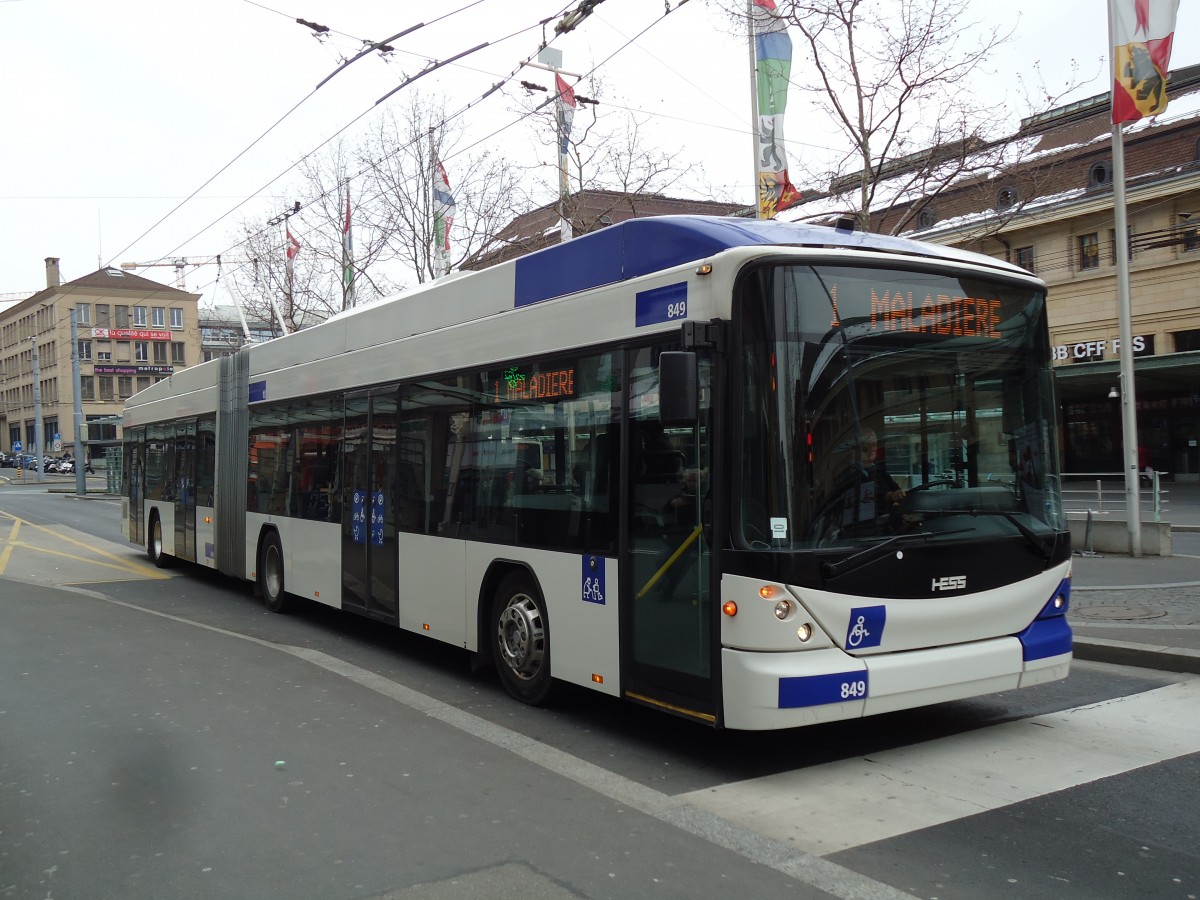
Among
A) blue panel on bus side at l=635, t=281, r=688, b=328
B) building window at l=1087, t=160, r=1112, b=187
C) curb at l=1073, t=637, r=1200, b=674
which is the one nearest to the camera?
blue panel on bus side at l=635, t=281, r=688, b=328

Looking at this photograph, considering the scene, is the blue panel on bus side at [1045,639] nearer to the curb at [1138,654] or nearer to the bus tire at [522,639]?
the curb at [1138,654]

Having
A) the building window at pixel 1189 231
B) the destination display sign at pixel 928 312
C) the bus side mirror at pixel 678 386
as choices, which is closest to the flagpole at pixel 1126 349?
the destination display sign at pixel 928 312

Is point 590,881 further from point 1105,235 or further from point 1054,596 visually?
point 1105,235

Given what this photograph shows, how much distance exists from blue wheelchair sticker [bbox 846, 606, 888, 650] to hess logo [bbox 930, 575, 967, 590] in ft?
1.34

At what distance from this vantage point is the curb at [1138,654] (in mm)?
7934

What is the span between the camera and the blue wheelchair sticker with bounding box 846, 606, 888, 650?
5.48 meters

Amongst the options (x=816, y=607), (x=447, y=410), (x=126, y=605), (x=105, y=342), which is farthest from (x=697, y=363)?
(x=105, y=342)

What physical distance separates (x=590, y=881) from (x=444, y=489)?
453cm

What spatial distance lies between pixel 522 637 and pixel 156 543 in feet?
40.5

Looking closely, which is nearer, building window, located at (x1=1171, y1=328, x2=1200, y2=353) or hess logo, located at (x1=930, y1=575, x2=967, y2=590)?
hess logo, located at (x1=930, y1=575, x2=967, y2=590)

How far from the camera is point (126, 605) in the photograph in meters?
12.9

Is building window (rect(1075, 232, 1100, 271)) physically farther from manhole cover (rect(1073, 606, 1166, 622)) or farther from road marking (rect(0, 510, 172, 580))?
road marking (rect(0, 510, 172, 580))

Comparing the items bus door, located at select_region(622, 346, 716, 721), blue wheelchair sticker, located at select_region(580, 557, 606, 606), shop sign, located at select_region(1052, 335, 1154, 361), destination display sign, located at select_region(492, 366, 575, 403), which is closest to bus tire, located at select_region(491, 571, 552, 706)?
blue wheelchair sticker, located at select_region(580, 557, 606, 606)

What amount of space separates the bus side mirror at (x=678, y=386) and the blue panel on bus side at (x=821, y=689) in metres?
1.47
